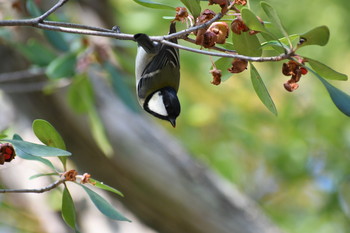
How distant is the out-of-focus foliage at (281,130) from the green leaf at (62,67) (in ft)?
4.30

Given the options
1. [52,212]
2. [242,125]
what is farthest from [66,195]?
[242,125]

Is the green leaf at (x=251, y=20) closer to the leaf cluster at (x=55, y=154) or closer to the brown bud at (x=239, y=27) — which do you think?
the brown bud at (x=239, y=27)

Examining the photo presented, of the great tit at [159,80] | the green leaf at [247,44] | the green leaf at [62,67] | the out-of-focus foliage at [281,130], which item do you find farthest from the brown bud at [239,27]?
the out-of-focus foliage at [281,130]

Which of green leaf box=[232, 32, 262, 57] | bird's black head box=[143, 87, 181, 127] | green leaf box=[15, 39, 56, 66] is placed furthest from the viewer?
green leaf box=[15, 39, 56, 66]

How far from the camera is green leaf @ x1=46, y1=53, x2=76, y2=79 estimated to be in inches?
89.7

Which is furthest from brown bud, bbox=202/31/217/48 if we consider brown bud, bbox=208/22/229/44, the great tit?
the great tit

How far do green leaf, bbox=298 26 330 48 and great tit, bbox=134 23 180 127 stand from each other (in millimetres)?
672

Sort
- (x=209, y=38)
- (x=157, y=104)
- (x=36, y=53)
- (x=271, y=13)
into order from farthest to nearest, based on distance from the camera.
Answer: (x=36, y=53), (x=157, y=104), (x=209, y=38), (x=271, y=13)

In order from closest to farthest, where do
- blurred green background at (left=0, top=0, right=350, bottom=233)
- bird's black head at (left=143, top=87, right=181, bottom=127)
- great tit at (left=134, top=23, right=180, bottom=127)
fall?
great tit at (left=134, top=23, right=180, bottom=127), bird's black head at (left=143, top=87, right=181, bottom=127), blurred green background at (left=0, top=0, right=350, bottom=233)

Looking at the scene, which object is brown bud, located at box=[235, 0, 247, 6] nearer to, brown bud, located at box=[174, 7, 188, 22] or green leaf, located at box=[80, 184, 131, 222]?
brown bud, located at box=[174, 7, 188, 22]

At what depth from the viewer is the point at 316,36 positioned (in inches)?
42.0

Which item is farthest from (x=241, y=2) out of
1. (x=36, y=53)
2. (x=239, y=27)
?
(x=36, y=53)

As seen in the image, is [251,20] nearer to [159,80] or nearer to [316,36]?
[316,36]

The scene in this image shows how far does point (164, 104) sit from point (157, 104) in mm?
43
